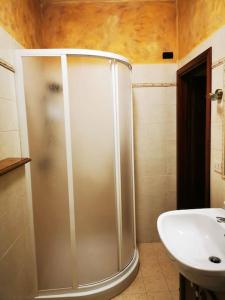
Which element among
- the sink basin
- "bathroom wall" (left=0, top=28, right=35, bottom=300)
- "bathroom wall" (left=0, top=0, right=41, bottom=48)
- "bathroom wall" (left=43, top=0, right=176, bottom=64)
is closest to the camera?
the sink basin

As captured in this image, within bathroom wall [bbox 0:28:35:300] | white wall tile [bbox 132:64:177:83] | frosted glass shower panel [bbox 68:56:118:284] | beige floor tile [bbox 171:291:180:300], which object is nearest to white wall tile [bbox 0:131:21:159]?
bathroom wall [bbox 0:28:35:300]

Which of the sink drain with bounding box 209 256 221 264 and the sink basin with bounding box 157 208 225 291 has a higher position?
the sink basin with bounding box 157 208 225 291

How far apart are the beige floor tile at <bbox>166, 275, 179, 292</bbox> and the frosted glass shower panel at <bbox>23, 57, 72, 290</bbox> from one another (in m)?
0.83

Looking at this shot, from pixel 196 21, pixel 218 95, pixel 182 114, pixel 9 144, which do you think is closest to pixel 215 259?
pixel 218 95

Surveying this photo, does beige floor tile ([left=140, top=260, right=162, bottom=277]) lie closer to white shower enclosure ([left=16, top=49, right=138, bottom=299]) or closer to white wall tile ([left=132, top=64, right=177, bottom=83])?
white shower enclosure ([left=16, top=49, right=138, bottom=299])

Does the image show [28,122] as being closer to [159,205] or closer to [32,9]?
[32,9]

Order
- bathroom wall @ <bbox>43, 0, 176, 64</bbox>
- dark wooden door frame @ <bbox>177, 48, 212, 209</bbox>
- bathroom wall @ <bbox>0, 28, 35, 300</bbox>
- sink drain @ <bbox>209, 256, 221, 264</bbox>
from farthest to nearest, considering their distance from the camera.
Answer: bathroom wall @ <bbox>43, 0, 176, 64</bbox>
dark wooden door frame @ <bbox>177, 48, 212, 209</bbox>
bathroom wall @ <bbox>0, 28, 35, 300</bbox>
sink drain @ <bbox>209, 256, 221, 264</bbox>

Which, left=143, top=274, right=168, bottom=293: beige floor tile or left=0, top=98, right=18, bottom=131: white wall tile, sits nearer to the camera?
left=0, top=98, right=18, bottom=131: white wall tile

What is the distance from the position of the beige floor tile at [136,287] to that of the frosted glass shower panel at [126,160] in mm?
173

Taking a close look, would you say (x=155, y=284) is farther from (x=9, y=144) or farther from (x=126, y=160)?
(x=9, y=144)

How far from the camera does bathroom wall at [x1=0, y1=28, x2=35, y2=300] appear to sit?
3.88ft

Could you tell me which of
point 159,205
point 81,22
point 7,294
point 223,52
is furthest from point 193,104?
point 7,294

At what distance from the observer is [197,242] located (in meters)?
1.21

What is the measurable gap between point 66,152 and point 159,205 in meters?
1.35
